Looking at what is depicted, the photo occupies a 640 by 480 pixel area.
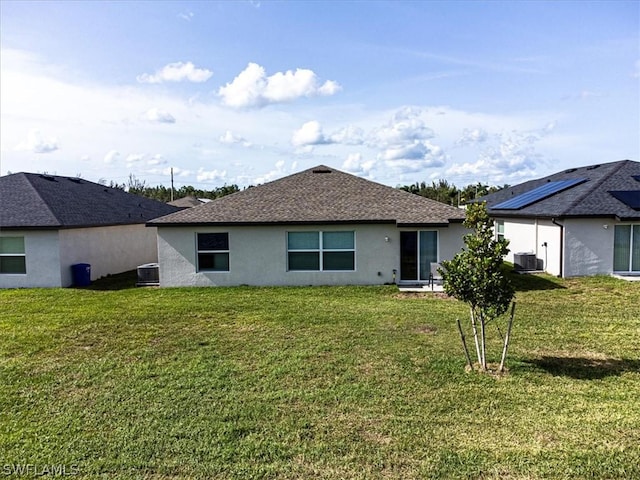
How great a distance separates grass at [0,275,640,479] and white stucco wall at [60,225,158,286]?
5.25 m

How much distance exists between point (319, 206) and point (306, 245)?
1.61 m

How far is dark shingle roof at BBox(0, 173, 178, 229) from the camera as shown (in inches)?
634

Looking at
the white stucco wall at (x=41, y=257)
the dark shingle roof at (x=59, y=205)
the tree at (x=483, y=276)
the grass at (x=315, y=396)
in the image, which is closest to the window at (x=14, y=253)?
the white stucco wall at (x=41, y=257)

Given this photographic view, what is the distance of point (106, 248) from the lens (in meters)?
19.2

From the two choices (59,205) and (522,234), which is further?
(522,234)

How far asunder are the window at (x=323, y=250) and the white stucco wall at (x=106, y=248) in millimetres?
8294

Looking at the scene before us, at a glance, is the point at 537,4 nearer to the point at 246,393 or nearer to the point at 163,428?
the point at 246,393

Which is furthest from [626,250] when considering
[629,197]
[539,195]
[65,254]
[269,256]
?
[65,254]

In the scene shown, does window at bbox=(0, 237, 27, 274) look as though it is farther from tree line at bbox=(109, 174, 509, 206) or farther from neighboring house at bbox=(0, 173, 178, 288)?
tree line at bbox=(109, 174, 509, 206)

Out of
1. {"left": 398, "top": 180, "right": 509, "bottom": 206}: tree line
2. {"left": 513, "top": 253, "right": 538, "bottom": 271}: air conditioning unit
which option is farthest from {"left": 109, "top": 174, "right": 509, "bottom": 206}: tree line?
{"left": 513, "top": 253, "right": 538, "bottom": 271}: air conditioning unit

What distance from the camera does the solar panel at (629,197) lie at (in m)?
16.7

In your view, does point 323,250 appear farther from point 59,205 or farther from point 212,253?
point 59,205

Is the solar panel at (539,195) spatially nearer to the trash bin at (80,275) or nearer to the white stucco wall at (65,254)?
the white stucco wall at (65,254)

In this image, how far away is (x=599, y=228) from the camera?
656 inches
